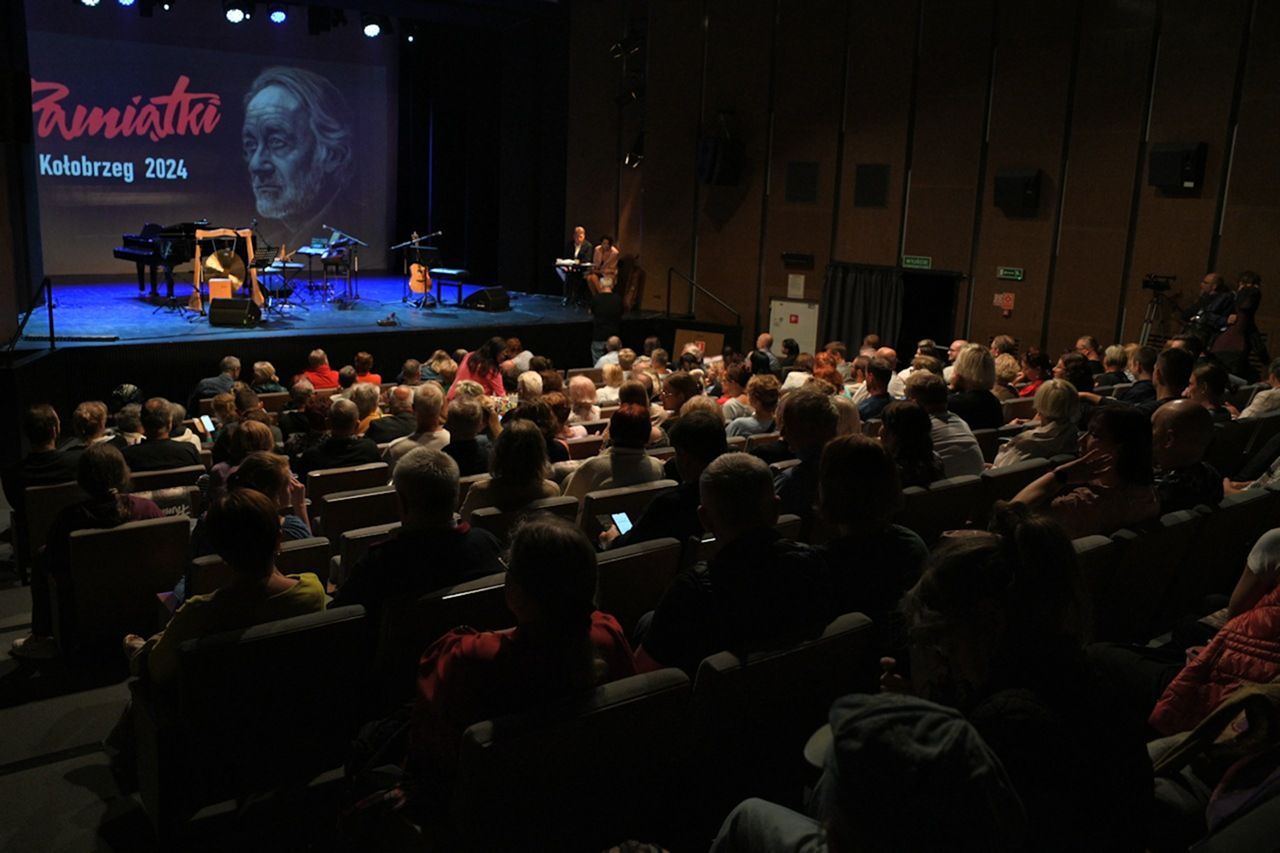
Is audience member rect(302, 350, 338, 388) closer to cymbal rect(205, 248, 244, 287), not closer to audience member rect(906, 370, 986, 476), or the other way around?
cymbal rect(205, 248, 244, 287)

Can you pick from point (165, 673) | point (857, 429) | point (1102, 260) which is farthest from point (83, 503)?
point (1102, 260)

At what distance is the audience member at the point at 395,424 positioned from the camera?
587 cm

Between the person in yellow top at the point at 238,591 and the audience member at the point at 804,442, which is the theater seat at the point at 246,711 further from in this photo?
the audience member at the point at 804,442

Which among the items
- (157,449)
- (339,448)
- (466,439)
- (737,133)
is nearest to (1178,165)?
(737,133)

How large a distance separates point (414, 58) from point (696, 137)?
17.9 feet

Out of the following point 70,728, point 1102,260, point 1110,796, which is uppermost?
point 1102,260

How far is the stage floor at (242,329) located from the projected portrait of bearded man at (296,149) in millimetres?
1911

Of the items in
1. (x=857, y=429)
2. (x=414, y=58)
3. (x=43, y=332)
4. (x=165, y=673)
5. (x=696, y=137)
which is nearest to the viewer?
(x=165, y=673)

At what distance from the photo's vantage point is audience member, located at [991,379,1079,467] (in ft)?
15.9

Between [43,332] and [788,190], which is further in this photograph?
[788,190]

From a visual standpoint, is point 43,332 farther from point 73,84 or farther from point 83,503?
point 83,503

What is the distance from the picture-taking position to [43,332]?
32.6 feet

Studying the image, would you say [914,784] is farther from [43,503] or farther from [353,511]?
[43,503]

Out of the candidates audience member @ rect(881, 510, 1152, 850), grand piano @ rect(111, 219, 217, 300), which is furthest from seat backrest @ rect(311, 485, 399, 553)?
grand piano @ rect(111, 219, 217, 300)
